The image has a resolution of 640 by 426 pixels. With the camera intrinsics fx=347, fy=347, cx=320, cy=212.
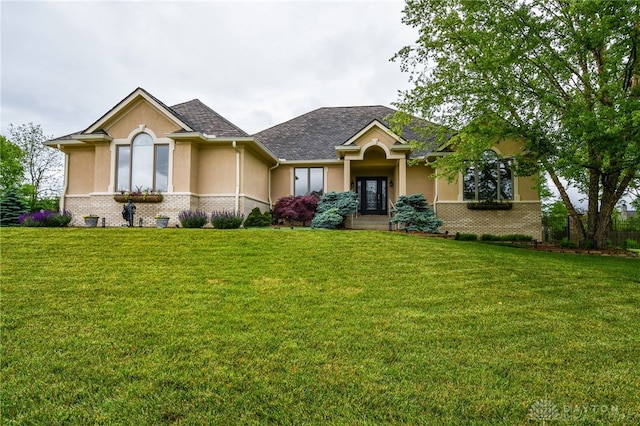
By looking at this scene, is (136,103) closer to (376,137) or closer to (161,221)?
(161,221)

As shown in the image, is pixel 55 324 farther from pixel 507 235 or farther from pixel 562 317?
pixel 507 235

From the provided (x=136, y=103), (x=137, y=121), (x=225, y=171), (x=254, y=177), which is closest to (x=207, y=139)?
(x=225, y=171)

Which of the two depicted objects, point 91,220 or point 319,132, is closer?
point 91,220

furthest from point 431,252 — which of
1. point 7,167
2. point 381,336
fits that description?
point 7,167

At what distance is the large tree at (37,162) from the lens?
2977 cm

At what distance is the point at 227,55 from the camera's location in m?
19.3

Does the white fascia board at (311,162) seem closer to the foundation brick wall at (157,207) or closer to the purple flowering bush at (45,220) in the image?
the foundation brick wall at (157,207)

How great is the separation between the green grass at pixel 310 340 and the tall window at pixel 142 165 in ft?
20.5

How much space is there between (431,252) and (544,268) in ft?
7.69

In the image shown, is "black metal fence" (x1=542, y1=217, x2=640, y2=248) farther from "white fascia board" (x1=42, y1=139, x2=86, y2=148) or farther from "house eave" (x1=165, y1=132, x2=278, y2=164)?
"white fascia board" (x1=42, y1=139, x2=86, y2=148)

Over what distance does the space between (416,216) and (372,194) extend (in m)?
4.41

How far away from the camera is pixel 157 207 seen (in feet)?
43.8

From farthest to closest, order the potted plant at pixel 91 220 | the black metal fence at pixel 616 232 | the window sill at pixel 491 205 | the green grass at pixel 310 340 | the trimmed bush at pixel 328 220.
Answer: the black metal fence at pixel 616 232 → the window sill at pixel 491 205 → the trimmed bush at pixel 328 220 → the potted plant at pixel 91 220 → the green grass at pixel 310 340

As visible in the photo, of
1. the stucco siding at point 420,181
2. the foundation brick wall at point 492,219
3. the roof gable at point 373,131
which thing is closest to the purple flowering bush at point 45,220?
the roof gable at point 373,131
